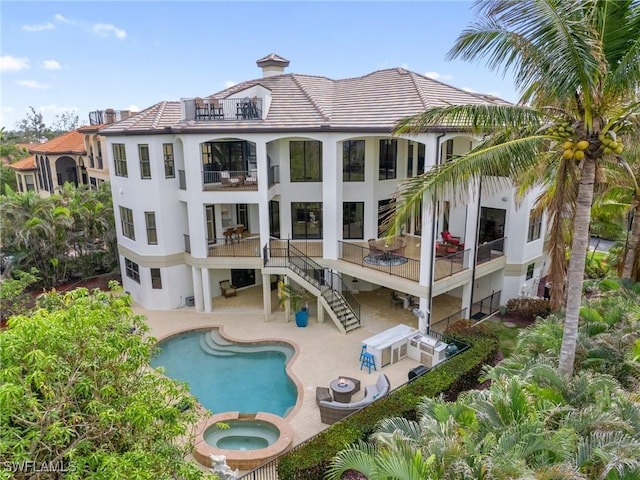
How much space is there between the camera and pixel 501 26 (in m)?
8.75

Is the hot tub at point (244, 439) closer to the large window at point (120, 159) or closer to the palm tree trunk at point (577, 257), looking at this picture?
the palm tree trunk at point (577, 257)

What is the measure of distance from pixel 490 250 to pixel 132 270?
60.1ft

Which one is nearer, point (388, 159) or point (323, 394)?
point (323, 394)

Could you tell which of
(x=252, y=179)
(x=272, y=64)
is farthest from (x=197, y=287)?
(x=272, y=64)

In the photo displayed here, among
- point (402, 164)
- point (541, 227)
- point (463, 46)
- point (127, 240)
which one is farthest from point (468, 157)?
point (127, 240)

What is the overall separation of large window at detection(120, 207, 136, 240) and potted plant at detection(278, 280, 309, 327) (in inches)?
329

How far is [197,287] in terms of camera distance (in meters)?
21.6

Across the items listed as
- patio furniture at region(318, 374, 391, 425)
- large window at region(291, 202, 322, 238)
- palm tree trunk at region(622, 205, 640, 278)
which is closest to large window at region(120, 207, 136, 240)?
large window at region(291, 202, 322, 238)

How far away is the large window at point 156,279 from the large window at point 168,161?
478 centimetres

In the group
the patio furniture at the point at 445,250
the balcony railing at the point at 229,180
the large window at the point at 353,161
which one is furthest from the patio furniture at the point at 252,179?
the patio furniture at the point at 445,250

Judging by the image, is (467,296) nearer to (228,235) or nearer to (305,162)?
(305,162)

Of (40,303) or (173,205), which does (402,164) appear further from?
(40,303)

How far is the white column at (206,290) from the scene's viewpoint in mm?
21281

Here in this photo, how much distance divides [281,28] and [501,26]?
18.7 m
